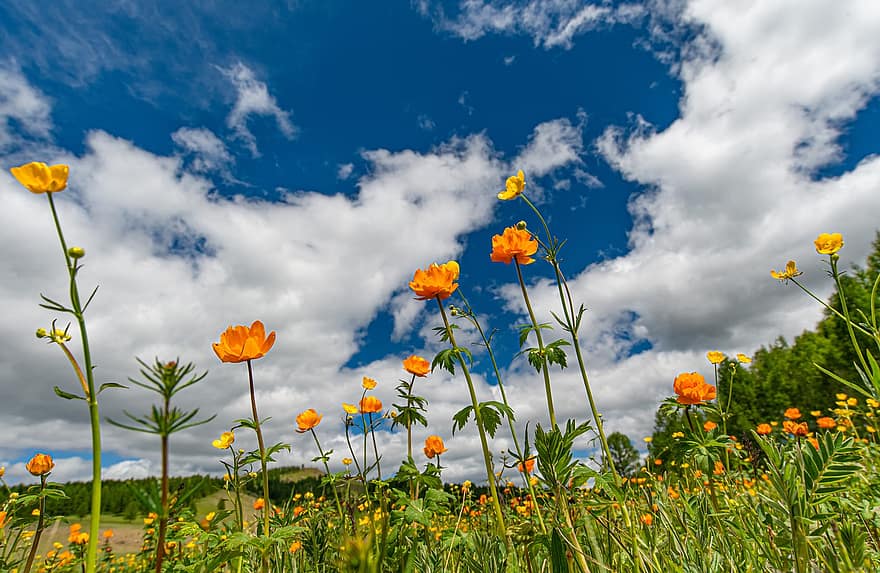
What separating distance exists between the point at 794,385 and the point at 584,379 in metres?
40.2

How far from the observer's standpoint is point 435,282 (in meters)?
2.73

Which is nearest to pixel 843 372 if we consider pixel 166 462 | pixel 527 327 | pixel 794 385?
pixel 794 385

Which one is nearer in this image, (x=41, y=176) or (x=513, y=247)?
(x=41, y=176)

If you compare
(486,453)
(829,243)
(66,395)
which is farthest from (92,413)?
(829,243)

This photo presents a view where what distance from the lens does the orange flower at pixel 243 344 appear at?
200 cm

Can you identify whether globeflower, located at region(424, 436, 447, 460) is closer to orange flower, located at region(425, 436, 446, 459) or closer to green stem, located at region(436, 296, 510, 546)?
orange flower, located at region(425, 436, 446, 459)

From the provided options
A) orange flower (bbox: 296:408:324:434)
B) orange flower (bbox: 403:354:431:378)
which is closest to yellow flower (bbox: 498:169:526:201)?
orange flower (bbox: 403:354:431:378)

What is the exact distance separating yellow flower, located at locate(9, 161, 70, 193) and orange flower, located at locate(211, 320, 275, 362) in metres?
0.83

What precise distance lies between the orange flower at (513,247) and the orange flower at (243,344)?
1.57m

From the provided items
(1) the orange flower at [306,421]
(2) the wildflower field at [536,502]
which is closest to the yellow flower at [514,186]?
(2) the wildflower field at [536,502]

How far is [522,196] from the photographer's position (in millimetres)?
3049

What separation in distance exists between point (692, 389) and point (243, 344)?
2.50m

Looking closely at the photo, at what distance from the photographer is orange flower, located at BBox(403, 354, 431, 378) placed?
11.4ft

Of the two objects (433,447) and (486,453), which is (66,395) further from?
(433,447)
